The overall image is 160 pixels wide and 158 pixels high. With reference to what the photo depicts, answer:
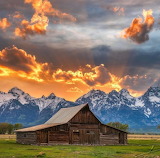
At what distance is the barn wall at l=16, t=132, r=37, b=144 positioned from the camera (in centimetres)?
8119

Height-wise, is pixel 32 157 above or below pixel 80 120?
below

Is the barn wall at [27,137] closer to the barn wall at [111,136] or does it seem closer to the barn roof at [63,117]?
the barn roof at [63,117]

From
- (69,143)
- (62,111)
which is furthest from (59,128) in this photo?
(62,111)

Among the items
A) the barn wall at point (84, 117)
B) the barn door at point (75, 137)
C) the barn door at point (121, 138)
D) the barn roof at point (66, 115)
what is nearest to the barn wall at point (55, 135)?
the barn door at point (75, 137)

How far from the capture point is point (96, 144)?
85438 millimetres

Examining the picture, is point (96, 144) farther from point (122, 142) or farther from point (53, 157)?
point (53, 157)

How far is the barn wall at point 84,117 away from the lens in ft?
279

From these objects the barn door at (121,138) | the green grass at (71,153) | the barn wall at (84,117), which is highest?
the barn wall at (84,117)

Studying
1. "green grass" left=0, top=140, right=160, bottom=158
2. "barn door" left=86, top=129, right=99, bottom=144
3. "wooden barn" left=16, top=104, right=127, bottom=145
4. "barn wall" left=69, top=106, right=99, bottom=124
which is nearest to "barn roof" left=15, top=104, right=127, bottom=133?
"wooden barn" left=16, top=104, right=127, bottom=145

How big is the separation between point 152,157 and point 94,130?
41.5m

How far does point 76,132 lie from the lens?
278 feet

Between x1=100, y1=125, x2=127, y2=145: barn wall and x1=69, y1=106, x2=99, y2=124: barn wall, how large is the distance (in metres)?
2.91

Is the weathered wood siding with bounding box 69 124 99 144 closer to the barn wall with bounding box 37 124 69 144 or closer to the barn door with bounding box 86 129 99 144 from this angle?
the barn door with bounding box 86 129 99 144

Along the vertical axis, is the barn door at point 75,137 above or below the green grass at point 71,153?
above
